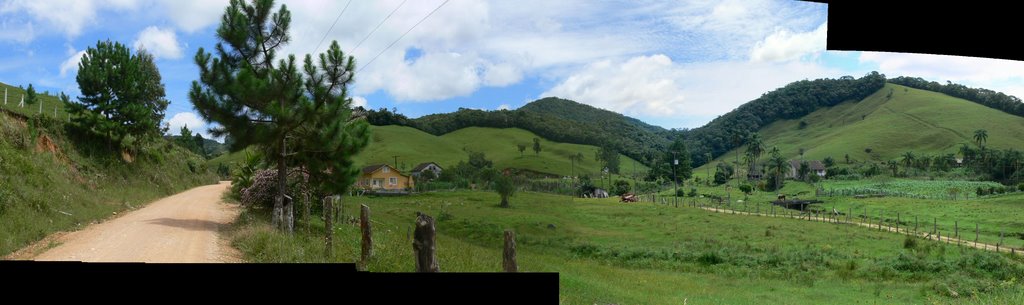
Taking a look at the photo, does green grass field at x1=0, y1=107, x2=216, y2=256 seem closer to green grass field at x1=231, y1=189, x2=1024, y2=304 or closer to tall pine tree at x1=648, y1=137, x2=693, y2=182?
green grass field at x1=231, y1=189, x2=1024, y2=304

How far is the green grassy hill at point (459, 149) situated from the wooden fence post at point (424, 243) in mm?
13649

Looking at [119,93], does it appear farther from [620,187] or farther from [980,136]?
[980,136]

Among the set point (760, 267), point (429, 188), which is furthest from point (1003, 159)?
point (429, 188)

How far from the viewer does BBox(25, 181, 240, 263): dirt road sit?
945 cm

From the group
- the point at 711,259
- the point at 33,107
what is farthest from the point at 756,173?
the point at 33,107

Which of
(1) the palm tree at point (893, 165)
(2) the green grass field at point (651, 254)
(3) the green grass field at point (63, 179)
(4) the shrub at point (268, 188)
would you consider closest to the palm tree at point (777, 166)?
(1) the palm tree at point (893, 165)

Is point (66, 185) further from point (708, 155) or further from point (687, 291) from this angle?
point (708, 155)

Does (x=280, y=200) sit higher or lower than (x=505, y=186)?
lower

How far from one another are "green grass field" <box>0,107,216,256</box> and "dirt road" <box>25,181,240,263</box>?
1.31 feet

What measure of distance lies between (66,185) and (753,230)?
4335 centimetres

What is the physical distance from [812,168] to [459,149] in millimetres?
68469

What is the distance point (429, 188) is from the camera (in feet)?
53.0

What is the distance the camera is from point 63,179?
13180 millimetres

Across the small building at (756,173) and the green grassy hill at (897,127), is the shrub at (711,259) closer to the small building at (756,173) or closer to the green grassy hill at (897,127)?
the green grassy hill at (897,127)
